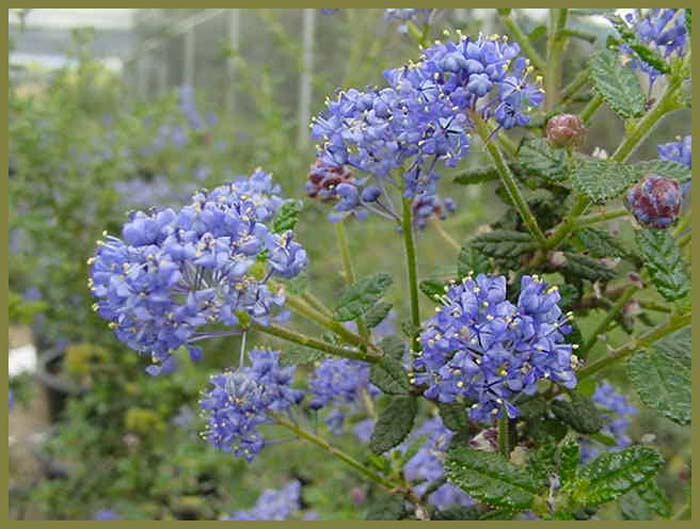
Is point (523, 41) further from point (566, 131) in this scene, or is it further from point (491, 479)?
point (491, 479)

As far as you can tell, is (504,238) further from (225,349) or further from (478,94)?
(225,349)

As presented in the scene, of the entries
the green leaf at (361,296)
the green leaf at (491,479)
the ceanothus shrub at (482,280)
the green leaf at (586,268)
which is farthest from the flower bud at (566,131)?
the green leaf at (491,479)

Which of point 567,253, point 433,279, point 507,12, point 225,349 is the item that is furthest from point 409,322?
point 225,349

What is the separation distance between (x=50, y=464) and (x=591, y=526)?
2.73 m

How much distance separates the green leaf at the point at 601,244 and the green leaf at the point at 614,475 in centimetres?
19

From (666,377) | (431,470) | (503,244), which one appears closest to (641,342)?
(666,377)

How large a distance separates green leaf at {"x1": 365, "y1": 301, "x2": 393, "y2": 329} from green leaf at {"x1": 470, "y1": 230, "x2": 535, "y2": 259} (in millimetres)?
118

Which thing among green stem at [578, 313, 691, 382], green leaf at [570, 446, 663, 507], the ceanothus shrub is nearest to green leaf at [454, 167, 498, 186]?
the ceanothus shrub

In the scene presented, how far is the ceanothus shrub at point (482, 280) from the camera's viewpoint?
782 mm

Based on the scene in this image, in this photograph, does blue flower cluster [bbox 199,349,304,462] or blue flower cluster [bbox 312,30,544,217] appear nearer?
blue flower cluster [bbox 312,30,544,217]

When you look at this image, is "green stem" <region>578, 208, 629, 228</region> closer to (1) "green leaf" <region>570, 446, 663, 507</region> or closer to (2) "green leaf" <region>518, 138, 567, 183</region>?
(2) "green leaf" <region>518, 138, 567, 183</region>

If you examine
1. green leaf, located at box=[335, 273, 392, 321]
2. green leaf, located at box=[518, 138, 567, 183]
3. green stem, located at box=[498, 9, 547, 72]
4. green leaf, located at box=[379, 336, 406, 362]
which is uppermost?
green stem, located at box=[498, 9, 547, 72]

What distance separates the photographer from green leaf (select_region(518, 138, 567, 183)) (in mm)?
863

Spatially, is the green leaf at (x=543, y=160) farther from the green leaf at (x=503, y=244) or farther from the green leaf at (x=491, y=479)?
the green leaf at (x=491, y=479)
